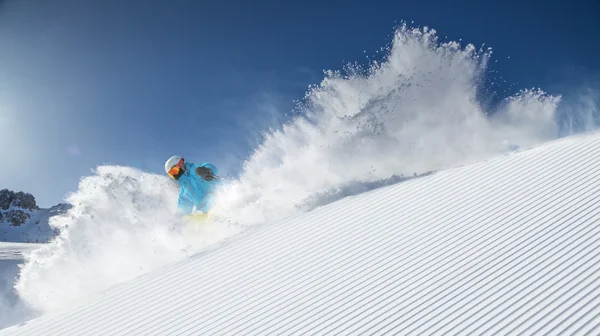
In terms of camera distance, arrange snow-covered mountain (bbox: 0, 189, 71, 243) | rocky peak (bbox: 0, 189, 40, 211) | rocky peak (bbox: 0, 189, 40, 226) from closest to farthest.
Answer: snow-covered mountain (bbox: 0, 189, 71, 243)
rocky peak (bbox: 0, 189, 40, 226)
rocky peak (bbox: 0, 189, 40, 211)

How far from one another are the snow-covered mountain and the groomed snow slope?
135746 millimetres

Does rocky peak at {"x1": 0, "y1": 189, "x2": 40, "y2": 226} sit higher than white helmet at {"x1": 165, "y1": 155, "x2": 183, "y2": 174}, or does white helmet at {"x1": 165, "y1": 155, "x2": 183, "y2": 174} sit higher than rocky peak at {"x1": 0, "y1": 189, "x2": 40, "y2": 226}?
rocky peak at {"x1": 0, "y1": 189, "x2": 40, "y2": 226}

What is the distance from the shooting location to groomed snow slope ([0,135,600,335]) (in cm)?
378

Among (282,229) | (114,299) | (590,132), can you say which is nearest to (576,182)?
(590,132)

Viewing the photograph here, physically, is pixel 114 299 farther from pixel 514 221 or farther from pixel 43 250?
pixel 514 221

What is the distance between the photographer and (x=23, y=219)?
138750 mm

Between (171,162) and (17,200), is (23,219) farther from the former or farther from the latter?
(171,162)

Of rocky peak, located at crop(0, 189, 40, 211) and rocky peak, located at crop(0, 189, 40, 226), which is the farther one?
rocky peak, located at crop(0, 189, 40, 211)

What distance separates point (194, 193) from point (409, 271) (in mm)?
5823

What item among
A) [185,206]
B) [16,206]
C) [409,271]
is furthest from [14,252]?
[16,206]

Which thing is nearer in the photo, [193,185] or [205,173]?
[205,173]

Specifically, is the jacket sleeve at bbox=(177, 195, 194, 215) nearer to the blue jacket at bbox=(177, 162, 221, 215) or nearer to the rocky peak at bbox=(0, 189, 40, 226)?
the blue jacket at bbox=(177, 162, 221, 215)

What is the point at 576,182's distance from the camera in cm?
585

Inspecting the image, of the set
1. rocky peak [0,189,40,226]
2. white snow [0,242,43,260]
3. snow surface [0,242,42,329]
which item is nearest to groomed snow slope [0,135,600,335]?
snow surface [0,242,42,329]
